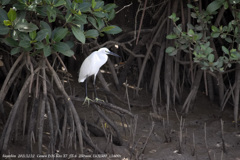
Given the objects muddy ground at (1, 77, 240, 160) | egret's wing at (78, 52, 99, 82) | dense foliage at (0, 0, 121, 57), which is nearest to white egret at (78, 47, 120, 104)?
egret's wing at (78, 52, 99, 82)

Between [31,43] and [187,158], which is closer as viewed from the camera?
[31,43]

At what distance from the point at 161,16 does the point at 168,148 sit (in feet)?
5.72

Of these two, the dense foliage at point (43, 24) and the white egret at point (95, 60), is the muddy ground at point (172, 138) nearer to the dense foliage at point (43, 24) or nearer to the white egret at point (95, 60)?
the white egret at point (95, 60)

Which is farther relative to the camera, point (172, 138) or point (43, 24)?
point (172, 138)

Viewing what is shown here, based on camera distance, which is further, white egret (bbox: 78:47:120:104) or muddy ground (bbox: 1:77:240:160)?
white egret (bbox: 78:47:120:104)

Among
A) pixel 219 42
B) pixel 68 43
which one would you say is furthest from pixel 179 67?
pixel 68 43

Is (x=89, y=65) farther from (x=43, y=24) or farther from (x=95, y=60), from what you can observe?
(x=43, y=24)

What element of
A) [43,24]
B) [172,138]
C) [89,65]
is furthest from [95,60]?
[172,138]

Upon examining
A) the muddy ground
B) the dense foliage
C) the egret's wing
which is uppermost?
the dense foliage

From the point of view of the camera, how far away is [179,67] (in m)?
5.58

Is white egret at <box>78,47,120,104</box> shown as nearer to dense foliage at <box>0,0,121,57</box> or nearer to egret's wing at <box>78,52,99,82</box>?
egret's wing at <box>78,52,99,82</box>

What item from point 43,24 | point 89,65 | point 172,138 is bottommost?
point 172,138

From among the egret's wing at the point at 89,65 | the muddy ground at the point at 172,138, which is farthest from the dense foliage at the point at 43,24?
the muddy ground at the point at 172,138

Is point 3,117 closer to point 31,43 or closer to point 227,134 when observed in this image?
point 31,43
